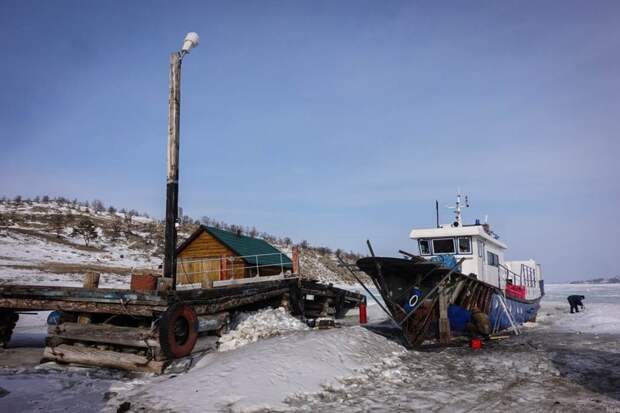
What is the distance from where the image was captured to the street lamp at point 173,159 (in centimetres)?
1062

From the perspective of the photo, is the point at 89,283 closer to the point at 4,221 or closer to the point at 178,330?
the point at 178,330

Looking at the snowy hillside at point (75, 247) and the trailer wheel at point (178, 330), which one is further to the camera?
the snowy hillside at point (75, 247)

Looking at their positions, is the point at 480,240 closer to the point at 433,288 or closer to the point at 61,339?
the point at 433,288

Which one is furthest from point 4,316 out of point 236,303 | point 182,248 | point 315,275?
point 315,275

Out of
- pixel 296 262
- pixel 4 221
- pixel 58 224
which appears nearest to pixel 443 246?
pixel 296 262

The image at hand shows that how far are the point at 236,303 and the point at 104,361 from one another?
13.5ft

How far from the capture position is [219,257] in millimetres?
22531

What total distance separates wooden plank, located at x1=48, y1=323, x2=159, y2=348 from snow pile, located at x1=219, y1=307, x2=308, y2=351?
2.37m

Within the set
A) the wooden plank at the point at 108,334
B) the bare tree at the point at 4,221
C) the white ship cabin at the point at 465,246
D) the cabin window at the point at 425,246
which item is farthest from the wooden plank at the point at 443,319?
the bare tree at the point at 4,221

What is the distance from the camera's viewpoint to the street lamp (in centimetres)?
1062

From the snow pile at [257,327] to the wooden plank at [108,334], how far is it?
237 centimetres

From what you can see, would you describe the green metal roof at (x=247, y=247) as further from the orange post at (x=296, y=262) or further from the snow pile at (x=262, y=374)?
the snow pile at (x=262, y=374)

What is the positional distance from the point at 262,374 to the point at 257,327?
5022mm

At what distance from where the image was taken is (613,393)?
24.7ft
